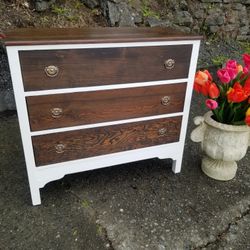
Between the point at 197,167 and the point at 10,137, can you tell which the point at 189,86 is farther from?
the point at 10,137

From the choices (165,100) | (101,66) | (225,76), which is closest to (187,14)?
(225,76)

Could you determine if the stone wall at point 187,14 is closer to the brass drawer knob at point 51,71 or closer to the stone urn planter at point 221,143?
the stone urn planter at point 221,143

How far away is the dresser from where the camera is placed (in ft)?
4.14

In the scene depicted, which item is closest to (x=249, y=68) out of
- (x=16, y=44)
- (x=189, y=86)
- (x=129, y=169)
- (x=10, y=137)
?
(x=189, y=86)

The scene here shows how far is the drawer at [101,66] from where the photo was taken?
125cm

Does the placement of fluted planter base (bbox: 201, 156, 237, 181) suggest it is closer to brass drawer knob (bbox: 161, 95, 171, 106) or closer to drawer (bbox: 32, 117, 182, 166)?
drawer (bbox: 32, 117, 182, 166)

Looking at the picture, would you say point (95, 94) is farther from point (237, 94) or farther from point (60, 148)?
point (237, 94)

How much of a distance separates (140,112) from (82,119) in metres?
0.34

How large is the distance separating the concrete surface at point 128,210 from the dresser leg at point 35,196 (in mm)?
35

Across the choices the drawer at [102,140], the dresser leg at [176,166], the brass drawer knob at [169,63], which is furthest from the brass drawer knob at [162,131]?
the brass drawer knob at [169,63]

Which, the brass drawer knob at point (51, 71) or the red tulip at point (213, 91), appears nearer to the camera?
the brass drawer knob at point (51, 71)

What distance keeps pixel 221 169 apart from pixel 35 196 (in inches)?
47.4

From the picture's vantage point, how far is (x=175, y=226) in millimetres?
1487

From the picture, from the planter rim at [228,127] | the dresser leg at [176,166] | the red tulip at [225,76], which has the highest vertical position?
the red tulip at [225,76]
